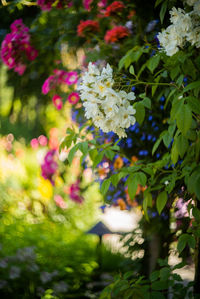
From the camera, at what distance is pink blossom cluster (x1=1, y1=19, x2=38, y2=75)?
146cm

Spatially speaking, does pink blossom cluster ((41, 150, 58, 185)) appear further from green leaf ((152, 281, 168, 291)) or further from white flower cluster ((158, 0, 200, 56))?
white flower cluster ((158, 0, 200, 56))

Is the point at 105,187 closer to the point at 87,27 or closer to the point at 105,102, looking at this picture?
the point at 105,102

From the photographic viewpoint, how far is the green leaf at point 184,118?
649 mm

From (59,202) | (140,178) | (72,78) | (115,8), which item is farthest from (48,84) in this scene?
(59,202)

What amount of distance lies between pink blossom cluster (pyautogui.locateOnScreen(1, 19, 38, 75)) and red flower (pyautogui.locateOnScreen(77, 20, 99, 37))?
0.27m

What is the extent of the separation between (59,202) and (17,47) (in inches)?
73.2

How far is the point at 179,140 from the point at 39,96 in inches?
45.3

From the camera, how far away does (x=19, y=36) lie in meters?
1.45

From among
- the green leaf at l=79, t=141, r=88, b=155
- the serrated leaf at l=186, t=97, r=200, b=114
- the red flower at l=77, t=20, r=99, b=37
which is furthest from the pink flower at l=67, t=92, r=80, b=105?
the serrated leaf at l=186, t=97, r=200, b=114

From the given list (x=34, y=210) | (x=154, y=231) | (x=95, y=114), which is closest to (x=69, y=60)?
(x=154, y=231)

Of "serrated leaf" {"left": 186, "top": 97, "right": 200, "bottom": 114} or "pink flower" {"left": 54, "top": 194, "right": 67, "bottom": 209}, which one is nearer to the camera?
"serrated leaf" {"left": 186, "top": 97, "right": 200, "bottom": 114}

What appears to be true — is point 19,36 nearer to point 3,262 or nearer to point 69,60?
point 69,60

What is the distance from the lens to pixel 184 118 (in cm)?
65

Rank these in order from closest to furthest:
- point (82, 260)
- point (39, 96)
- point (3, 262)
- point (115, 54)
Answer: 1. point (115, 54)
2. point (39, 96)
3. point (3, 262)
4. point (82, 260)
